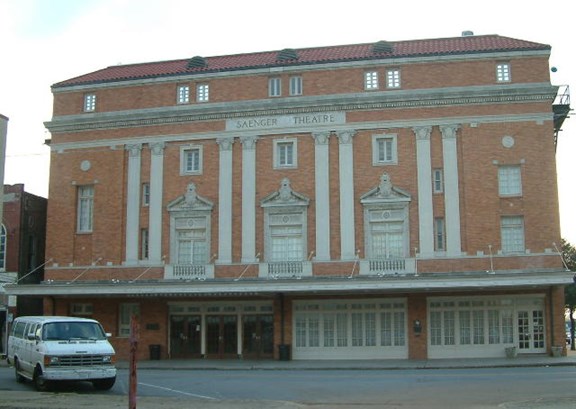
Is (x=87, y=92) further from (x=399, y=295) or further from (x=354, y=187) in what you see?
(x=399, y=295)

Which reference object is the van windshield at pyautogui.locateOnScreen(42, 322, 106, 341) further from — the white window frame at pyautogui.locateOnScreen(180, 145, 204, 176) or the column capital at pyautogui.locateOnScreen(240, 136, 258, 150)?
the column capital at pyautogui.locateOnScreen(240, 136, 258, 150)

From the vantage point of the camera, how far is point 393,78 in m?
38.0

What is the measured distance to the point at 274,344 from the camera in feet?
122

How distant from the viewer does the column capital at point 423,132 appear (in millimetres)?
37062

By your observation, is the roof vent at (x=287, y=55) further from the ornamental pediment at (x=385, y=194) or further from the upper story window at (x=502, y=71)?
the upper story window at (x=502, y=71)

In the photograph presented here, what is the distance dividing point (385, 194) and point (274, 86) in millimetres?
8207

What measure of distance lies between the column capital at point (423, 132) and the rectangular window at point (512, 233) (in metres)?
5.37

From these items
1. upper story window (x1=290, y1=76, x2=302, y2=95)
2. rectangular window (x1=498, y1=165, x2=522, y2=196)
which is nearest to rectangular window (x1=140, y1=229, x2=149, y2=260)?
upper story window (x1=290, y1=76, x2=302, y2=95)

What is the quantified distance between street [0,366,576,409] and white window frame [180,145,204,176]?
14.2 meters

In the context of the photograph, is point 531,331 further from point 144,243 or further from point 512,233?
point 144,243

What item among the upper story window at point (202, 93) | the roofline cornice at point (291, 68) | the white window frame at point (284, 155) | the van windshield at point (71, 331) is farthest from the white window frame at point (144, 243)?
the van windshield at point (71, 331)

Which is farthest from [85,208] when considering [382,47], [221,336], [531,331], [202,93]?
[531,331]

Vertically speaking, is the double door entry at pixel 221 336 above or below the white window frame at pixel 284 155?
below

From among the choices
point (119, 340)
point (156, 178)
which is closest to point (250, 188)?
point (156, 178)
